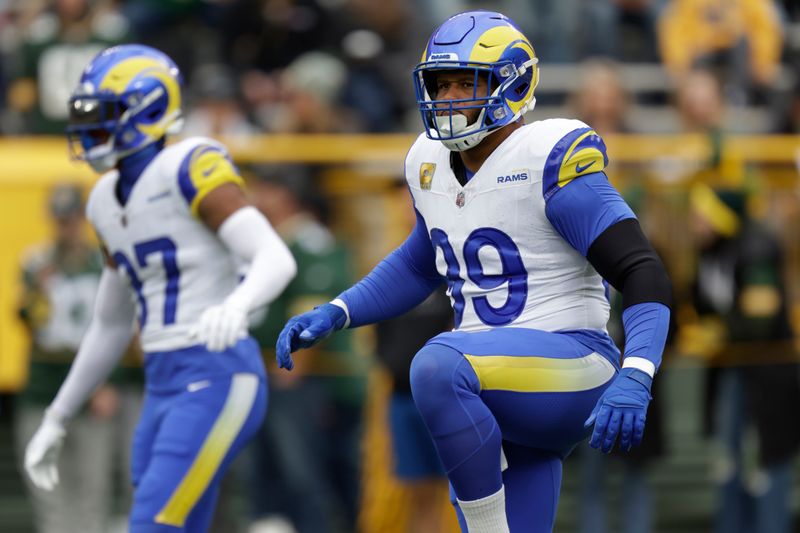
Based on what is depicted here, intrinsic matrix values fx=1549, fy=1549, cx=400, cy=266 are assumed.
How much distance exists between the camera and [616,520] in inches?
380

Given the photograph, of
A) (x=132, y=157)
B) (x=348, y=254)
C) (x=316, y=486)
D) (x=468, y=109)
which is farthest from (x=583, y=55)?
(x=468, y=109)

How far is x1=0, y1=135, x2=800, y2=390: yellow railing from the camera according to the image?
29.8 feet

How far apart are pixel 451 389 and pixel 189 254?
65.5 inches

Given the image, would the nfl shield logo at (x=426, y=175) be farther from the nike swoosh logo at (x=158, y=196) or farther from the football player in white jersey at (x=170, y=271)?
the nike swoosh logo at (x=158, y=196)

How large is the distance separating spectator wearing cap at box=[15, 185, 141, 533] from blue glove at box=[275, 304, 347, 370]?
3.72 m

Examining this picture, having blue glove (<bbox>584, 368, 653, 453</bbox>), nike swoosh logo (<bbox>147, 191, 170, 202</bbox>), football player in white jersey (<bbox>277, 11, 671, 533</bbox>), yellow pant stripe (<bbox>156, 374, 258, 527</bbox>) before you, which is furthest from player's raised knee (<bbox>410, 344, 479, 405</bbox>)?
nike swoosh logo (<bbox>147, 191, 170, 202</bbox>)

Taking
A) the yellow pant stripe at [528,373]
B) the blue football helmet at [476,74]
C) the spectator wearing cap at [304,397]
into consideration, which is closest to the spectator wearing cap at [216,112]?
the spectator wearing cap at [304,397]

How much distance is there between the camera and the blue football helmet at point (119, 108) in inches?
221

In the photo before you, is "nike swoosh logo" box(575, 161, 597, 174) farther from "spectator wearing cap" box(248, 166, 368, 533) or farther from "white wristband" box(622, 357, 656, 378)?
"spectator wearing cap" box(248, 166, 368, 533)

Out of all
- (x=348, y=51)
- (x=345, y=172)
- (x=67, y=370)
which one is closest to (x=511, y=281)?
(x=67, y=370)

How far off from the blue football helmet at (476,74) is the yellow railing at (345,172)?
4410 millimetres

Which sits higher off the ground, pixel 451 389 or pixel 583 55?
pixel 451 389

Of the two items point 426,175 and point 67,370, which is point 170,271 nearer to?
point 426,175

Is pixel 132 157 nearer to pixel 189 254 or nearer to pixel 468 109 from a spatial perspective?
pixel 189 254
